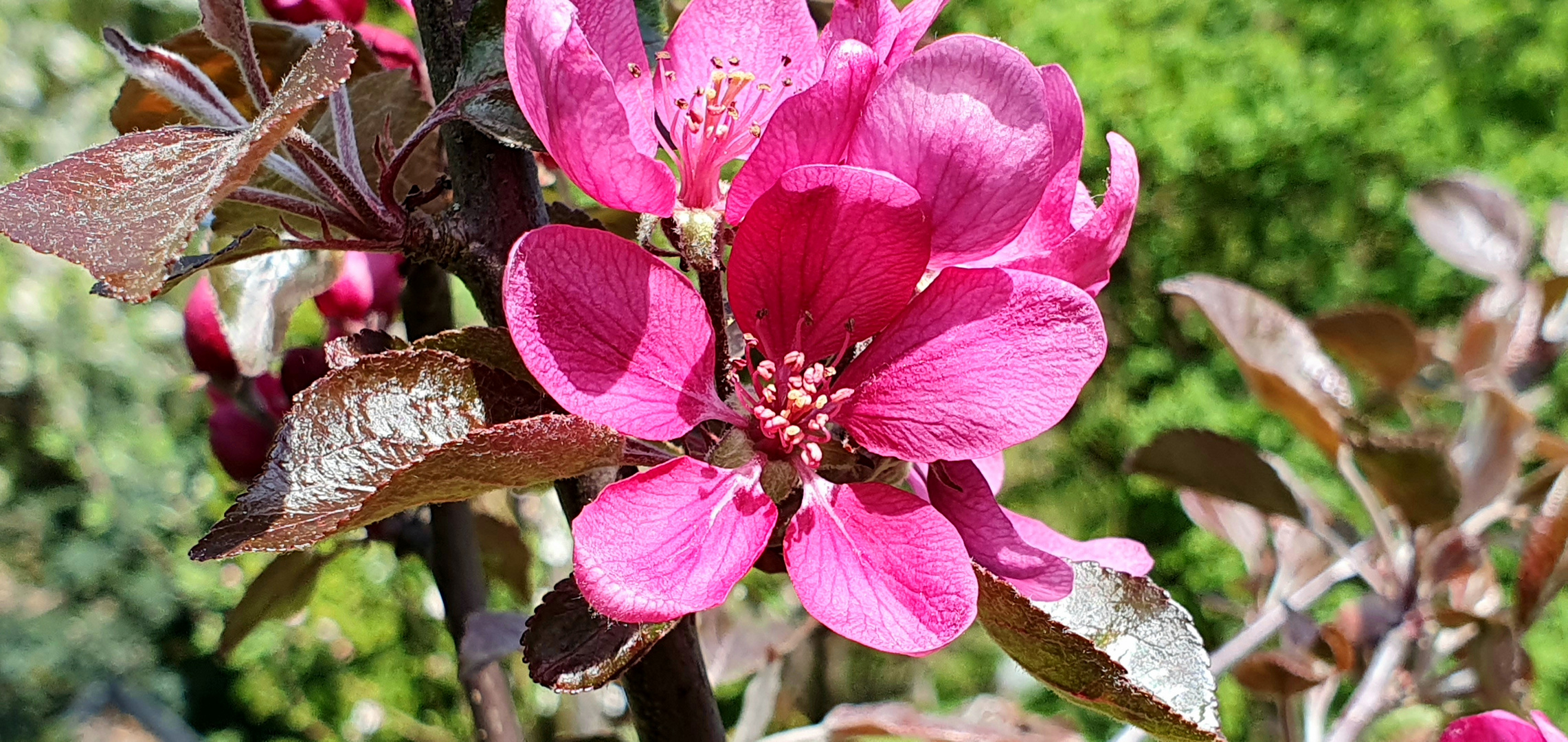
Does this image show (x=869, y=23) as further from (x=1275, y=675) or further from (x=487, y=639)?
(x=1275, y=675)

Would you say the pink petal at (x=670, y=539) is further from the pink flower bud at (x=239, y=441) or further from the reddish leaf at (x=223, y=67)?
the pink flower bud at (x=239, y=441)

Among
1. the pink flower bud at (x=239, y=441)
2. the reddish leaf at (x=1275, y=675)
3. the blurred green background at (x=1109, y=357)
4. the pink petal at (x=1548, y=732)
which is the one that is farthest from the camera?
the blurred green background at (x=1109, y=357)

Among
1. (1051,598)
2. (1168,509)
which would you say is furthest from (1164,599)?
(1168,509)

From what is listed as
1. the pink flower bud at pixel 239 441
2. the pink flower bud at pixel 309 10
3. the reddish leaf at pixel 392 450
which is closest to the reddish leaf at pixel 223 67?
the pink flower bud at pixel 309 10

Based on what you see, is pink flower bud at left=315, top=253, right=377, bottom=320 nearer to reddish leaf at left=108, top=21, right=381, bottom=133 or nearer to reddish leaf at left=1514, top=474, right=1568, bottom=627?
reddish leaf at left=108, top=21, right=381, bottom=133

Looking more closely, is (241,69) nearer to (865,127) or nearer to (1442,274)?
(865,127)

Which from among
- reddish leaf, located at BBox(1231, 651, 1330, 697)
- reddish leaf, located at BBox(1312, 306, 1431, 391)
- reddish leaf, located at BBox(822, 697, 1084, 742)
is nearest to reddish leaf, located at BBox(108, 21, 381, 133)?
reddish leaf, located at BBox(822, 697, 1084, 742)

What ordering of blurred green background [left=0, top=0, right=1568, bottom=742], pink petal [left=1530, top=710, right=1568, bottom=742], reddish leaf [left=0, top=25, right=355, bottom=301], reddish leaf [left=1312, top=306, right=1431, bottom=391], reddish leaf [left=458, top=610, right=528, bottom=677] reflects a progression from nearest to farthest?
reddish leaf [left=0, top=25, right=355, bottom=301] < pink petal [left=1530, top=710, right=1568, bottom=742] < reddish leaf [left=458, top=610, right=528, bottom=677] < reddish leaf [left=1312, top=306, right=1431, bottom=391] < blurred green background [left=0, top=0, right=1568, bottom=742]
